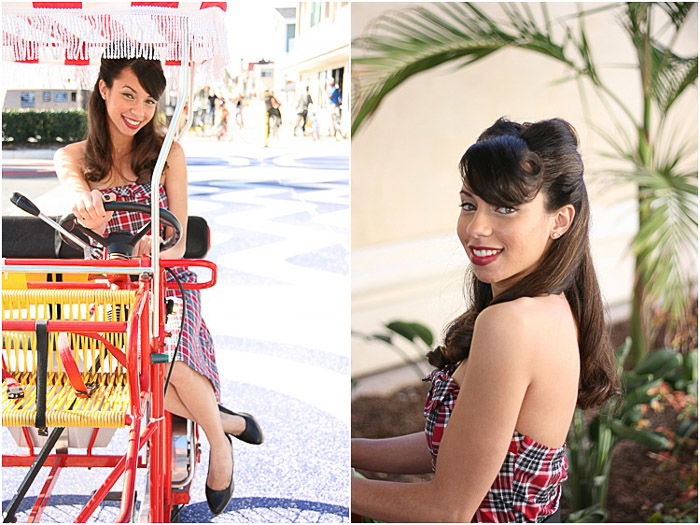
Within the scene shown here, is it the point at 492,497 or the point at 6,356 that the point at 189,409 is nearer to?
the point at 6,356

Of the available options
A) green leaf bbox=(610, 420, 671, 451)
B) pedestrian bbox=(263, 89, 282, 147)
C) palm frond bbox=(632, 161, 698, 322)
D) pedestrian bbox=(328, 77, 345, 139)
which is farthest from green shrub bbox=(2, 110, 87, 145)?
green leaf bbox=(610, 420, 671, 451)

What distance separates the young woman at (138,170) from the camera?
8.79ft

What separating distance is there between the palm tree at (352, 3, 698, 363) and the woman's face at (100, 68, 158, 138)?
0.76m

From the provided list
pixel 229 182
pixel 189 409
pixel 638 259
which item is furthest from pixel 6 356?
pixel 229 182

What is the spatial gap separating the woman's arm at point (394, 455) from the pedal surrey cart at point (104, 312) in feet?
1.89

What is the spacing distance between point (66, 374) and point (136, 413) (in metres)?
0.27

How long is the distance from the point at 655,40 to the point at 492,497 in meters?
1.36

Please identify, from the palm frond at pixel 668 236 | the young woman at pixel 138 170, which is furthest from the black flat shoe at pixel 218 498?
the palm frond at pixel 668 236

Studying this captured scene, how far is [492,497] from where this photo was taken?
6.53 feet

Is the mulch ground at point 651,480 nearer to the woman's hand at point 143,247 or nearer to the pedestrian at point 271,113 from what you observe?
the woman's hand at point 143,247

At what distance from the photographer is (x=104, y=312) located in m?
2.38

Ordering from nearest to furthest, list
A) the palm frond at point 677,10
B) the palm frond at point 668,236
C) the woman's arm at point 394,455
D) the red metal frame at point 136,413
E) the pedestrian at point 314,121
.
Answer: the red metal frame at point 136,413 → the woman's arm at point 394,455 → the palm frond at point 677,10 → the palm frond at point 668,236 → the pedestrian at point 314,121

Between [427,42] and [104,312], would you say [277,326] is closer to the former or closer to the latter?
[104,312]

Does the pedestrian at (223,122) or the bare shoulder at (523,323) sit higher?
the pedestrian at (223,122)
